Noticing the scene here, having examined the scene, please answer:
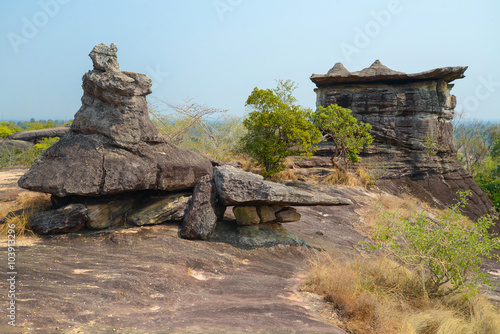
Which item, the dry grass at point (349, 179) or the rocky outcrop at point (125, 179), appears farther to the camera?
the dry grass at point (349, 179)

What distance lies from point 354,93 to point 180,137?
1160 centimetres

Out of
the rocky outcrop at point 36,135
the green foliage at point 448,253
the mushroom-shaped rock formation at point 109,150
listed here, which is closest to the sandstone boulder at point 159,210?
the mushroom-shaped rock formation at point 109,150

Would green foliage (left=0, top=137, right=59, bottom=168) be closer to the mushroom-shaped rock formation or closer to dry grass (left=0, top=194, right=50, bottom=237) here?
dry grass (left=0, top=194, right=50, bottom=237)

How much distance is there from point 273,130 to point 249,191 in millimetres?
8037

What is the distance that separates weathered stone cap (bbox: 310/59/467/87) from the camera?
65.8ft

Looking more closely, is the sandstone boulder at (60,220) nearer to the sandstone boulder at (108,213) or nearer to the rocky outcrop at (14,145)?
the sandstone boulder at (108,213)

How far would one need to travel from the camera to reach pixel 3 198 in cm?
899

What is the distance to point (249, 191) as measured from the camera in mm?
8016

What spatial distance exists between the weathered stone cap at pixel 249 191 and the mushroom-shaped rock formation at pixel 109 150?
3.91 ft

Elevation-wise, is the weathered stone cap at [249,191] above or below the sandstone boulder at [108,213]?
above

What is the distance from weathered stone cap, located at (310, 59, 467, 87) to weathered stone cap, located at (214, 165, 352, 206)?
15.5 meters

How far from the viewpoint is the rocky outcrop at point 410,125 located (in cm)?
2092

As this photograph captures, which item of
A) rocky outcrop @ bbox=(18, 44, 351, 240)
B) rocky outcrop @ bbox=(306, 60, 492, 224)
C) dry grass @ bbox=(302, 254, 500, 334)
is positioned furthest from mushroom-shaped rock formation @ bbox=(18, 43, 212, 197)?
rocky outcrop @ bbox=(306, 60, 492, 224)

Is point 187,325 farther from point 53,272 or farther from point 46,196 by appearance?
point 46,196
